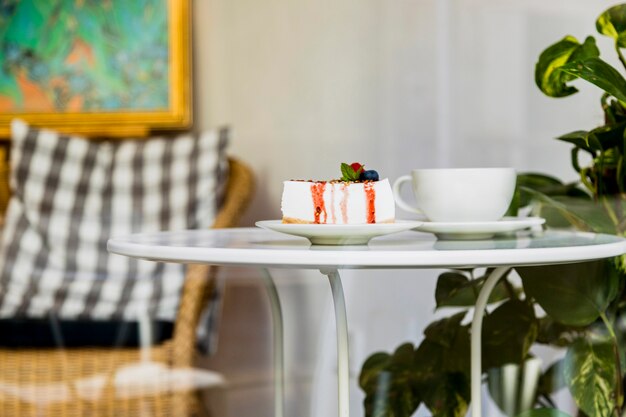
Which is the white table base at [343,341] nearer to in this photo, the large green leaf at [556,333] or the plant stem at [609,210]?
the large green leaf at [556,333]

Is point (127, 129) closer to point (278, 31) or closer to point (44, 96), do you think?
point (44, 96)

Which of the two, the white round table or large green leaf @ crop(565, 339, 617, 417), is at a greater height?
the white round table

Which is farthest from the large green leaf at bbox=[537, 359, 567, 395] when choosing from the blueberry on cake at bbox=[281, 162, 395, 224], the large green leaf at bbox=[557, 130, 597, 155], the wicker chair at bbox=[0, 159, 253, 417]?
the wicker chair at bbox=[0, 159, 253, 417]

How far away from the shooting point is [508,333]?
1.21m

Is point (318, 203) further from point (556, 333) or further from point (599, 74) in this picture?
point (556, 333)

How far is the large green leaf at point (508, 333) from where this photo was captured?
1184mm

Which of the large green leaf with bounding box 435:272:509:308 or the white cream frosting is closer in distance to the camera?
the white cream frosting

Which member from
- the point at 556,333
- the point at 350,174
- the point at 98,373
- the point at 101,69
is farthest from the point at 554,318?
the point at 101,69

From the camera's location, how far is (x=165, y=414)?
1.72 m

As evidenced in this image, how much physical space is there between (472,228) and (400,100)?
0.80 meters

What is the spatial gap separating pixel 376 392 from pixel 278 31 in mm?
819

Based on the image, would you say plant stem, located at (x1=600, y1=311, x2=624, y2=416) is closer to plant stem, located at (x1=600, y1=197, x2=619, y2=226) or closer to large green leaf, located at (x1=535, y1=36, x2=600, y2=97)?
plant stem, located at (x1=600, y1=197, x2=619, y2=226)

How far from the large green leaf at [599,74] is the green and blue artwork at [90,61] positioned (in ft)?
4.31

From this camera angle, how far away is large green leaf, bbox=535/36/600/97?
3.65ft
